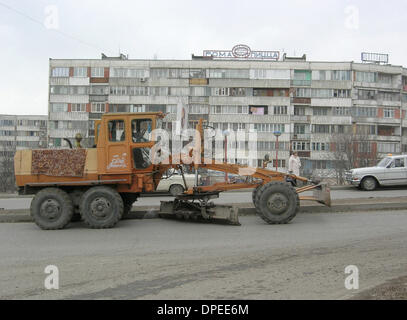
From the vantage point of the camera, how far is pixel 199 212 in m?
11.7

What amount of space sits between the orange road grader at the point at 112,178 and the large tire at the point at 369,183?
12.1 m

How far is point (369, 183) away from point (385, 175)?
0.90 m

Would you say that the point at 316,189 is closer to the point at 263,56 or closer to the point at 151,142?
the point at 151,142

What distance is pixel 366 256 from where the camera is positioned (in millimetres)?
7465

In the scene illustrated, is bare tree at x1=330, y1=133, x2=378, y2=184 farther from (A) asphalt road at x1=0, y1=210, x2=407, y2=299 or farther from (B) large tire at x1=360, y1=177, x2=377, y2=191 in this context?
(A) asphalt road at x1=0, y1=210, x2=407, y2=299

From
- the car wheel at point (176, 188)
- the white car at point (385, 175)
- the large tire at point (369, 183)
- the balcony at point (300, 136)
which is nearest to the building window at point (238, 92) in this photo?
the balcony at point (300, 136)

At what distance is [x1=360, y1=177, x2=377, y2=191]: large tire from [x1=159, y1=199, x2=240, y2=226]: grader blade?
13587 millimetres

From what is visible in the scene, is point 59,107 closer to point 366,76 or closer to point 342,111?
point 342,111

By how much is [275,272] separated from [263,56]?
58.2m

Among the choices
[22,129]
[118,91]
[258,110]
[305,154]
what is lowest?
[305,154]

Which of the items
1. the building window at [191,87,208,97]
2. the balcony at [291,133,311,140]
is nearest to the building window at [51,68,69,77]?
the building window at [191,87,208,97]

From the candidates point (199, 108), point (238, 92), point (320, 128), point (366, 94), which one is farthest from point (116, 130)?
point (366, 94)

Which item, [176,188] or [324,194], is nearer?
[324,194]

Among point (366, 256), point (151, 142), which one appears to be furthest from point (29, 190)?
point (366, 256)
